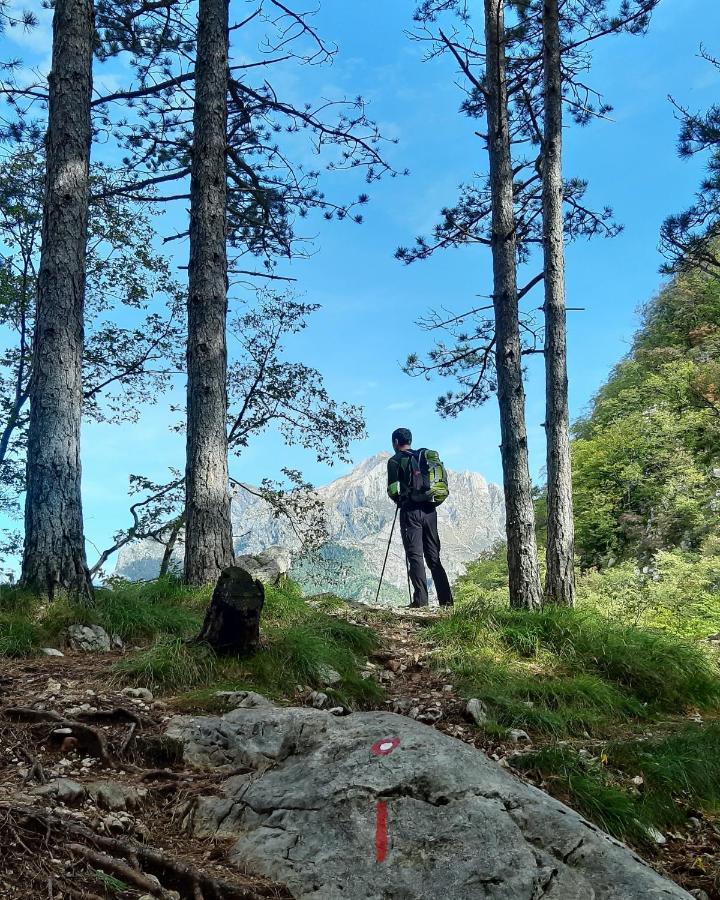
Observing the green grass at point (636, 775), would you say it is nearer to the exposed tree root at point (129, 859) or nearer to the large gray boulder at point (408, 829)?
the large gray boulder at point (408, 829)

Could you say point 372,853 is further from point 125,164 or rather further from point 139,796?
point 125,164

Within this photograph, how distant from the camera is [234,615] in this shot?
18.0 ft

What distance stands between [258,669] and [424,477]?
4.79 meters

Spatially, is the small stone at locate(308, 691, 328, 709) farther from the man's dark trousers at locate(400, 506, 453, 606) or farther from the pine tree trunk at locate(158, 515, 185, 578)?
the pine tree trunk at locate(158, 515, 185, 578)

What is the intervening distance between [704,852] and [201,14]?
10.9m

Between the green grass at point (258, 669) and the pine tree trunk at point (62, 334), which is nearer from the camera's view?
the green grass at point (258, 669)

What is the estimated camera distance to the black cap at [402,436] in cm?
1011

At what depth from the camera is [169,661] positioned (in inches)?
201

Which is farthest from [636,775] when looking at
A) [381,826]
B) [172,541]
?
[172,541]

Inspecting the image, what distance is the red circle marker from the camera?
3.33 meters

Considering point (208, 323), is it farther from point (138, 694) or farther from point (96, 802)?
point (96, 802)

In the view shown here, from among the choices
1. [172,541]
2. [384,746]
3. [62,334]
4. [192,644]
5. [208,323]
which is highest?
[208,323]

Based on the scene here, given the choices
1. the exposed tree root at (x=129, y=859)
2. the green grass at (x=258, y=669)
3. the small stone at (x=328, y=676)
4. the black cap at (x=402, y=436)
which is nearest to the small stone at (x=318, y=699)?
the green grass at (x=258, y=669)

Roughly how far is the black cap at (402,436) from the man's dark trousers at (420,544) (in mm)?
1032
